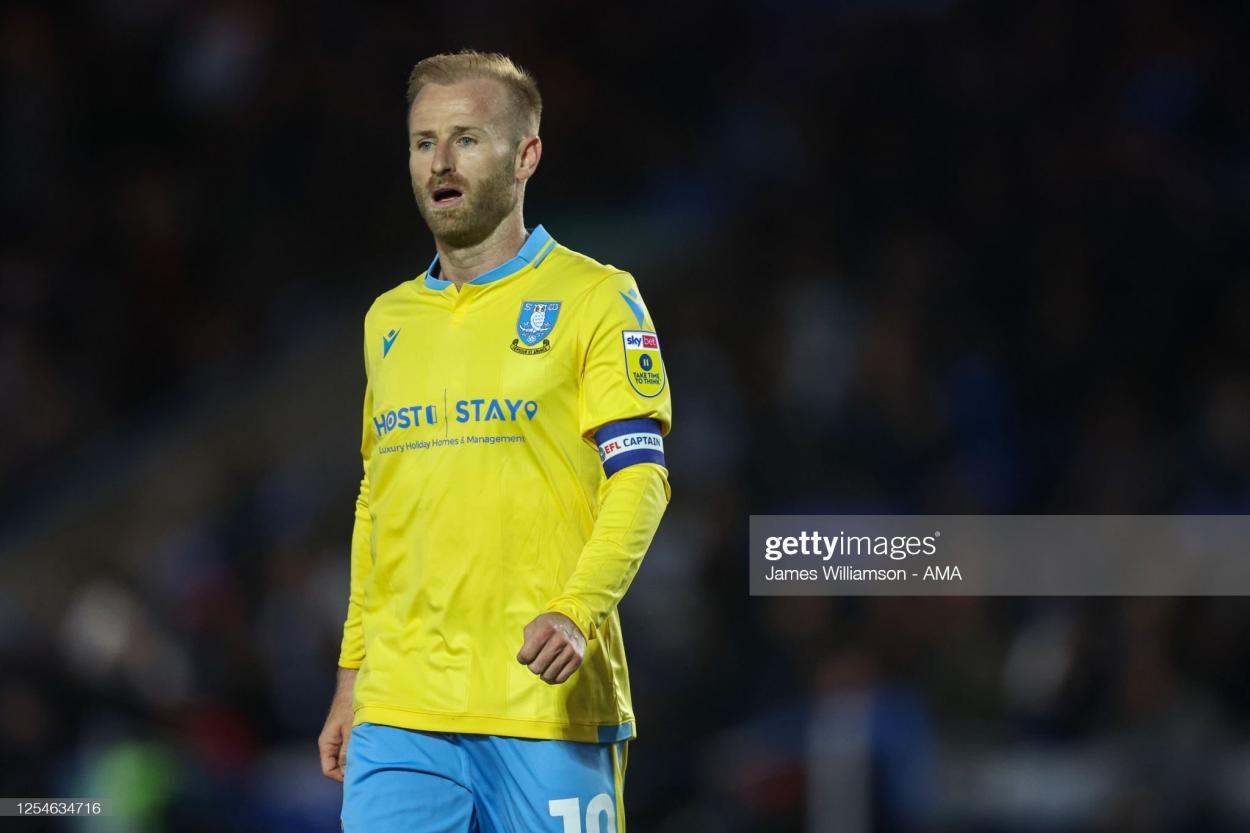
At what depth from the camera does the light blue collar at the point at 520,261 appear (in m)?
2.92

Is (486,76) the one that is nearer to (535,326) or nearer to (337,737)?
(535,326)

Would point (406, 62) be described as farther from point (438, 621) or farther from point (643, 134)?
point (438, 621)

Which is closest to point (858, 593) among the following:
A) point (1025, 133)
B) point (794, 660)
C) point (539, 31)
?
point (794, 660)

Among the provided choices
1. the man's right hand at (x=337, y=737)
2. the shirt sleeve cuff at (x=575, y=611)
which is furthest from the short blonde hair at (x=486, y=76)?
the man's right hand at (x=337, y=737)

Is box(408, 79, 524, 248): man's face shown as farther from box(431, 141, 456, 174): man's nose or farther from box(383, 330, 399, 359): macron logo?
box(383, 330, 399, 359): macron logo

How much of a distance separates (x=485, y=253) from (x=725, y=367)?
3.07 meters

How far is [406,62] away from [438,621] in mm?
4067

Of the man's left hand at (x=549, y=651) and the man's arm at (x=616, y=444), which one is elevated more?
the man's arm at (x=616, y=444)

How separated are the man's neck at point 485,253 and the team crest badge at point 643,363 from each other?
31 centimetres

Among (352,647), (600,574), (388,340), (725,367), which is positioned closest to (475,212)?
(388,340)

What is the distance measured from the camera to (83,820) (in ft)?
17.7

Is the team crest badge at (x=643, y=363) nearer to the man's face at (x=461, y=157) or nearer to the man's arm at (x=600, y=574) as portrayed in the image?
the man's arm at (x=600, y=574)

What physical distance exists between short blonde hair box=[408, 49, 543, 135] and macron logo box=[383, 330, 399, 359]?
1.32 feet

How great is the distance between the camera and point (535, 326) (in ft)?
9.29
